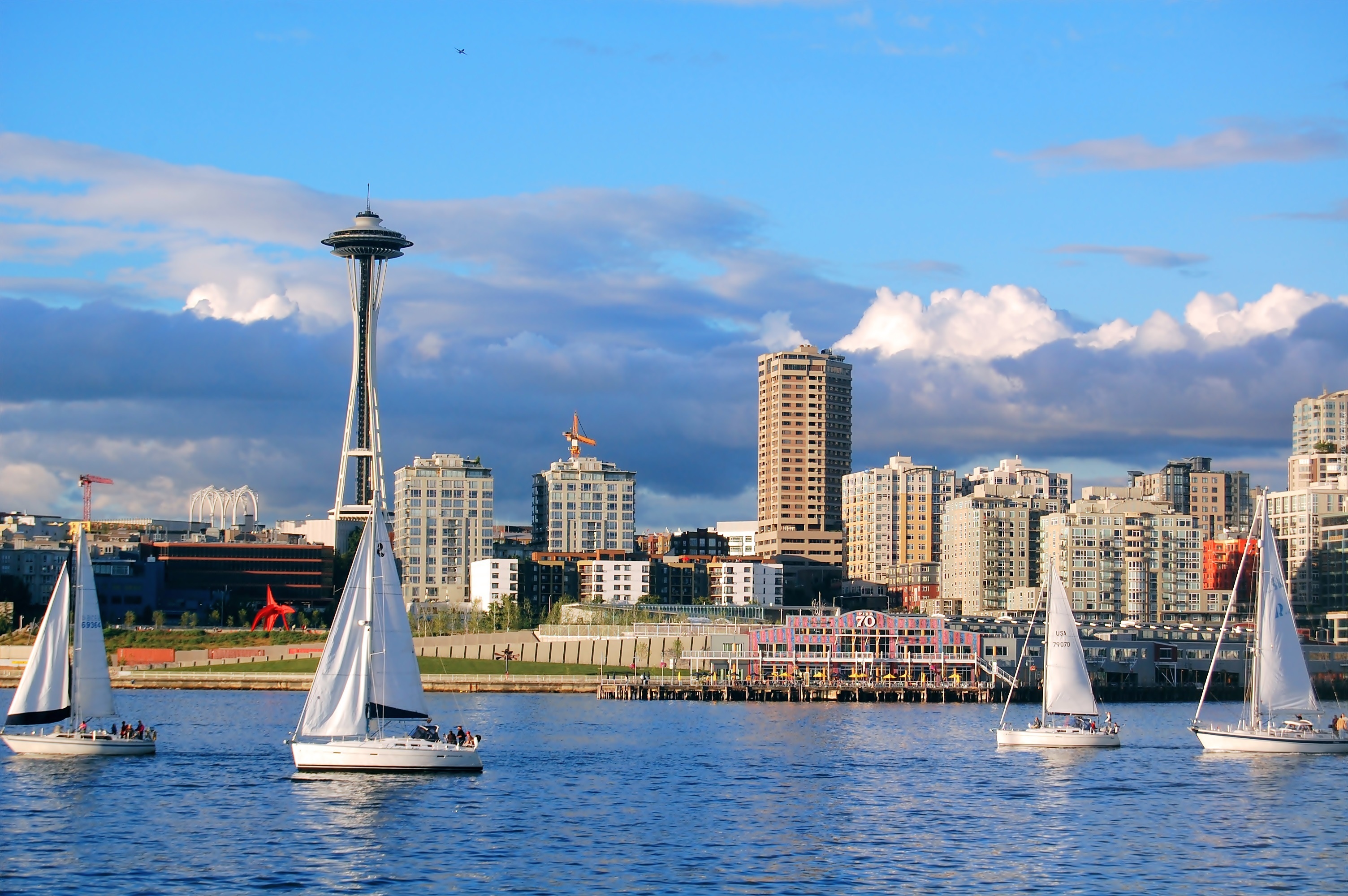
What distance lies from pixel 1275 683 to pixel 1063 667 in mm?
14047

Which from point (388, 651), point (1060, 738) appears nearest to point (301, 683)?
point (1060, 738)

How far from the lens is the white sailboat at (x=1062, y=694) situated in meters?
112

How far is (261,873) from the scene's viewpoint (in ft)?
203

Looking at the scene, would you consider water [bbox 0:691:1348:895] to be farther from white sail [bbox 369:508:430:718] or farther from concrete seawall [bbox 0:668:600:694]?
concrete seawall [bbox 0:668:600:694]

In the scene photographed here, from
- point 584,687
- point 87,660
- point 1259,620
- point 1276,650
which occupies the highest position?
point 1259,620

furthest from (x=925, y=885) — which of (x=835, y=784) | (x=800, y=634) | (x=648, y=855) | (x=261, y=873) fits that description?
(x=800, y=634)

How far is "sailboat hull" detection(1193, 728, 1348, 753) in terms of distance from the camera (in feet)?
343

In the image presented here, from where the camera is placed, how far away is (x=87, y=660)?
317 feet

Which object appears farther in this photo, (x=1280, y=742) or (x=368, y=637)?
(x=1280, y=742)

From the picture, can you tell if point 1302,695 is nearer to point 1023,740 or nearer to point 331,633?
point 1023,740

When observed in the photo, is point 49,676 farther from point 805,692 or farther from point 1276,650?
point 805,692

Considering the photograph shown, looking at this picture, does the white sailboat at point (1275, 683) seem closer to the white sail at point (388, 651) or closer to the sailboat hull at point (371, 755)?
the sailboat hull at point (371, 755)

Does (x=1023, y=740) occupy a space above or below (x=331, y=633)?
below

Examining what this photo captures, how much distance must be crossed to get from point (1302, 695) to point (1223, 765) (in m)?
7.18
